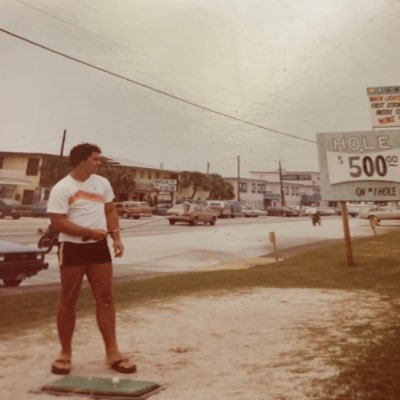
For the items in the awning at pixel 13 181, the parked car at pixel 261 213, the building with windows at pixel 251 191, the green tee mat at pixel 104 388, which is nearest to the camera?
the green tee mat at pixel 104 388

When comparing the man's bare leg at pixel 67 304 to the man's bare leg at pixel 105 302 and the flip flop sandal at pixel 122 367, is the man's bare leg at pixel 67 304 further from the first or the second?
the flip flop sandal at pixel 122 367

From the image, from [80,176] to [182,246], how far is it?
1579 cm

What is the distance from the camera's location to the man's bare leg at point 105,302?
4.00 m

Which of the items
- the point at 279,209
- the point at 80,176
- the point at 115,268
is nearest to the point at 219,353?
the point at 80,176

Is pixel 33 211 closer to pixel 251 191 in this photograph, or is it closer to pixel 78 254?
pixel 78 254

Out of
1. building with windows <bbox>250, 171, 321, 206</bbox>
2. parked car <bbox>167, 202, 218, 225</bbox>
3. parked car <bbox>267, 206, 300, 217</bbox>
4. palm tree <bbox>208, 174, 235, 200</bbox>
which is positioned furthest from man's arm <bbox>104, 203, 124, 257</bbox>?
building with windows <bbox>250, 171, 321, 206</bbox>

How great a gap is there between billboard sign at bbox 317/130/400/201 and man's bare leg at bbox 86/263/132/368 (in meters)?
11.0

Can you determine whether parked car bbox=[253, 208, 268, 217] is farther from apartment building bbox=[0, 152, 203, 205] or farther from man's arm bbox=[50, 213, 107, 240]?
man's arm bbox=[50, 213, 107, 240]

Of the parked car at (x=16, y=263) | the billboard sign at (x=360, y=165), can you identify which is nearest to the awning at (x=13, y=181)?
the billboard sign at (x=360, y=165)

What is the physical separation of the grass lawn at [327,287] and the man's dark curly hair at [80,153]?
2313 millimetres

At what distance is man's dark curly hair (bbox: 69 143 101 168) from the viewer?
13.3 feet

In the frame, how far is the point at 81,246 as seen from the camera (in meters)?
3.96

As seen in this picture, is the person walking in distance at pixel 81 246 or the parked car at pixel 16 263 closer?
the person walking in distance at pixel 81 246

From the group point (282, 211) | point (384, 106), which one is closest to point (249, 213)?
point (282, 211)
